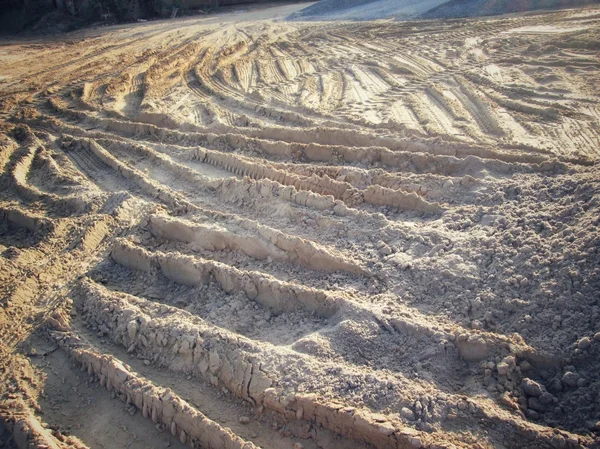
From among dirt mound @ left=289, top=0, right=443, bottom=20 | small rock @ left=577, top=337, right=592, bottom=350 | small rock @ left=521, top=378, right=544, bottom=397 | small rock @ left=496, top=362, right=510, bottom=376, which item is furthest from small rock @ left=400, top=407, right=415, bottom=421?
dirt mound @ left=289, top=0, right=443, bottom=20

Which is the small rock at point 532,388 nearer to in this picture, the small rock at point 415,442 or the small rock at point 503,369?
the small rock at point 503,369

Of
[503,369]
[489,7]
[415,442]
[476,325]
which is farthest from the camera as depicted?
[489,7]

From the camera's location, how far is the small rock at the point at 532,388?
124 inches

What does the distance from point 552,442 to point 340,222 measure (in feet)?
9.13

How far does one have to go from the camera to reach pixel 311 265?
4504 mm

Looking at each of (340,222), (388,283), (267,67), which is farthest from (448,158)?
(267,67)

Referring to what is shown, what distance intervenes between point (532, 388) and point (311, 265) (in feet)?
7.20

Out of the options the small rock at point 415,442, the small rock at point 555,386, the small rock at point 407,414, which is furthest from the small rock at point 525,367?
the small rock at point 415,442

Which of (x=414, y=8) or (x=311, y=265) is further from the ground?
(x=414, y=8)

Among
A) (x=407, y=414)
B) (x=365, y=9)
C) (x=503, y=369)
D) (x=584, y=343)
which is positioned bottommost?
(x=407, y=414)

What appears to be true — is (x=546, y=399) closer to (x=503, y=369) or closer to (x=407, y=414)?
(x=503, y=369)

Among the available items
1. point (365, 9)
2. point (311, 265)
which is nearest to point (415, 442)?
point (311, 265)

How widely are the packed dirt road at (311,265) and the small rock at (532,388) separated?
1cm

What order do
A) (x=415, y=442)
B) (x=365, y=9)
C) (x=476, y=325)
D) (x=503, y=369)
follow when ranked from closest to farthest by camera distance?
(x=415, y=442), (x=503, y=369), (x=476, y=325), (x=365, y=9)
